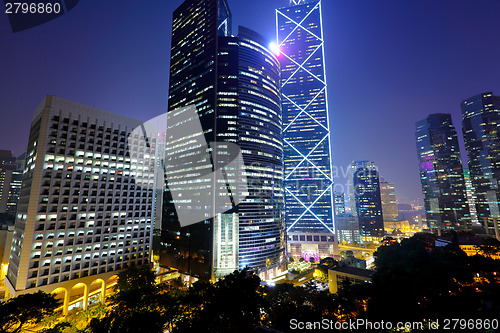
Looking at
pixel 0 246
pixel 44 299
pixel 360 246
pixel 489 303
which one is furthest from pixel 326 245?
pixel 0 246

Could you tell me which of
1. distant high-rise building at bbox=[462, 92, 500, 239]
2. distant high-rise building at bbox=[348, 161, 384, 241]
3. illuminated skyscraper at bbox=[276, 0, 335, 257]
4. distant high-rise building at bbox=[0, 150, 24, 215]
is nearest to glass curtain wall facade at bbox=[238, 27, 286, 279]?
illuminated skyscraper at bbox=[276, 0, 335, 257]

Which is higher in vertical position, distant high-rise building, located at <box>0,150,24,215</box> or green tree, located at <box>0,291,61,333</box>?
distant high-rise building, located at <box>0,150,24,215</box>

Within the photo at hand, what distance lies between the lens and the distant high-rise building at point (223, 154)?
220 feet

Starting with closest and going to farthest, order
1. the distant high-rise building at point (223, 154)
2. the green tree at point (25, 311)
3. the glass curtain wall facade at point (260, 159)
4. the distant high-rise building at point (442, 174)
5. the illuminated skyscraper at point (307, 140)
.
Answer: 1. the green tree at point (25, 311)
2. the distant high-rise building at point (223, 154)
3. the glass curtain wall facade at point (260, 159)
4. the illuminated skyscraper at point (307, 140)
5. the distant high-rise building at point (442, 174)

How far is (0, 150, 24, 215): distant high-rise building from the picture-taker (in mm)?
133500

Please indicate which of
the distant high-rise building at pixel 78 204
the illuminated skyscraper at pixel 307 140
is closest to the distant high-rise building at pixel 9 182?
the distant high-rise building at pixel 78 204

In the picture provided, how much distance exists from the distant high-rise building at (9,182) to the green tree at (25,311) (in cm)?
13962

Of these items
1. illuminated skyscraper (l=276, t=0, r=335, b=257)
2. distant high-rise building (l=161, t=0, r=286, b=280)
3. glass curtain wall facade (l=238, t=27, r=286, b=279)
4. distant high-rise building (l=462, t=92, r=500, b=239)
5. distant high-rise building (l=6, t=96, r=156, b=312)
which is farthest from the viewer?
illuminated skyscraper (l=276, t=0, r=335, b=257)

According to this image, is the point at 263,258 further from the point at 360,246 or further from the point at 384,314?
the point at 360,246

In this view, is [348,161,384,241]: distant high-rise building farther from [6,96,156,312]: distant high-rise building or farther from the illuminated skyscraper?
[6,96,156,312]: distant high-rise building

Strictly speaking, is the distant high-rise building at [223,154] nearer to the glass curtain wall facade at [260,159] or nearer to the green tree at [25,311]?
the glass curtain wall facade at [260,159]

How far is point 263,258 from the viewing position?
228 feet

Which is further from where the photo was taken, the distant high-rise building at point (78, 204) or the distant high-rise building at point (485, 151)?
the distant high-rise building at point (485, 151)

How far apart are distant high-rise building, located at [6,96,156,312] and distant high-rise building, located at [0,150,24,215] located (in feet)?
377
